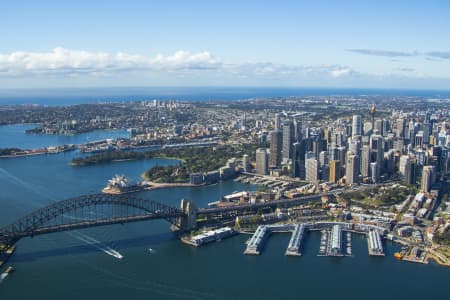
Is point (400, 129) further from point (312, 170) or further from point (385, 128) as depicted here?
point (312, 170)

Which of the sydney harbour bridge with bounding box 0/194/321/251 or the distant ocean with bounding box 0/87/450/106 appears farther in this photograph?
the distant ocean with bounding box 0/87/450/106

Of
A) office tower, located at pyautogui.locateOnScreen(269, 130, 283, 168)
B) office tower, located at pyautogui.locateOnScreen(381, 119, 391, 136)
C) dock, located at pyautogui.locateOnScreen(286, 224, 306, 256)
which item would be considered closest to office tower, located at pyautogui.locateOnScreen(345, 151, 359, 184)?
office tower, located at pyautogui.locateOnScreen(269, 130, 283, 168)

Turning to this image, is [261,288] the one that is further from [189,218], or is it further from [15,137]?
[15,137]

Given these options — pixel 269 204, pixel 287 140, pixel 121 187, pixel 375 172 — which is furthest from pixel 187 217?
pixel 287 140

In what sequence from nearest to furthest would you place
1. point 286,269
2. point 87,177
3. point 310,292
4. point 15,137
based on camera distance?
point 310,292, point 286,269, point 87,177, point 15,137

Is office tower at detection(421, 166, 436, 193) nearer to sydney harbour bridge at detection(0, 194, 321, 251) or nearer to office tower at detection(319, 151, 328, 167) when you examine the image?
sydney harbour bridge at detection(0, 194, 321, 251)

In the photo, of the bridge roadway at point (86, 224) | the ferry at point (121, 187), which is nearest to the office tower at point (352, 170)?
the ferry at point (121, 187)

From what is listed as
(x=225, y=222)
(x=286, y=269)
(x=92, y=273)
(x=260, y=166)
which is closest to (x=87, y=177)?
(x=260, y=166)
